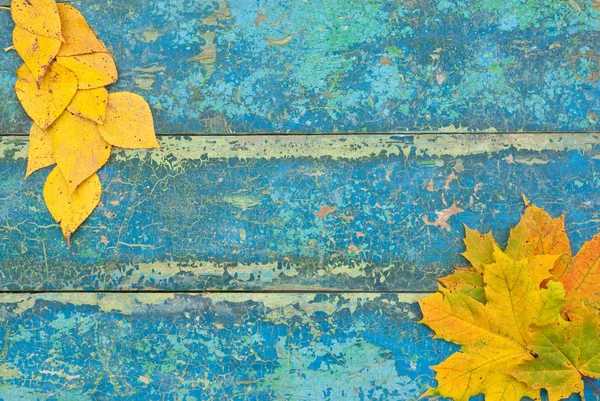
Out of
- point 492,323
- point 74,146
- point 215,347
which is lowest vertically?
point 215,347

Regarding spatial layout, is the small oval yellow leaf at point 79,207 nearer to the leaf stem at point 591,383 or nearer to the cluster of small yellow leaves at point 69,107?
the cluster of small yellow leaves at point 69,107

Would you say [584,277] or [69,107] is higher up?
[69,107]

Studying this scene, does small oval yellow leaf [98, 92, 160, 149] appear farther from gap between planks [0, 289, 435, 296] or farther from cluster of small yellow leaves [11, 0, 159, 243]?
gap between planks [0, 289, 435, 296]

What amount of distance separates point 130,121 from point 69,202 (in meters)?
0.15

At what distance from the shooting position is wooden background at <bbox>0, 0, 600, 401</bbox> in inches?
31.0

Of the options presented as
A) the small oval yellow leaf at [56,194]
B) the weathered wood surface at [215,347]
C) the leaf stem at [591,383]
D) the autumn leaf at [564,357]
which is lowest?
the weathered wood surface at [215,347]

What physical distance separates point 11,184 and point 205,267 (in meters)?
0.32

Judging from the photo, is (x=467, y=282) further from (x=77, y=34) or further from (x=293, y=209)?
(x=77, y=34)

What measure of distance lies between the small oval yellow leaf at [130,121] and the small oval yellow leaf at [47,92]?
59mm

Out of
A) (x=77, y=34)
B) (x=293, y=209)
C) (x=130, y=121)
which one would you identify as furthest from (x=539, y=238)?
(x=77, y=34)

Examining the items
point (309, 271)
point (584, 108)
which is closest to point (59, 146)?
point (309, 271)

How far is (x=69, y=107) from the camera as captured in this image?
784mm

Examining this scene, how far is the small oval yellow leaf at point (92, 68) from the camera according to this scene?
30.9 inches

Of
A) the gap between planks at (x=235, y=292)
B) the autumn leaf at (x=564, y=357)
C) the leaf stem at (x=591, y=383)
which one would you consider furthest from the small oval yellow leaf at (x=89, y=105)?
the leaf stem at (x=591, y=383)
